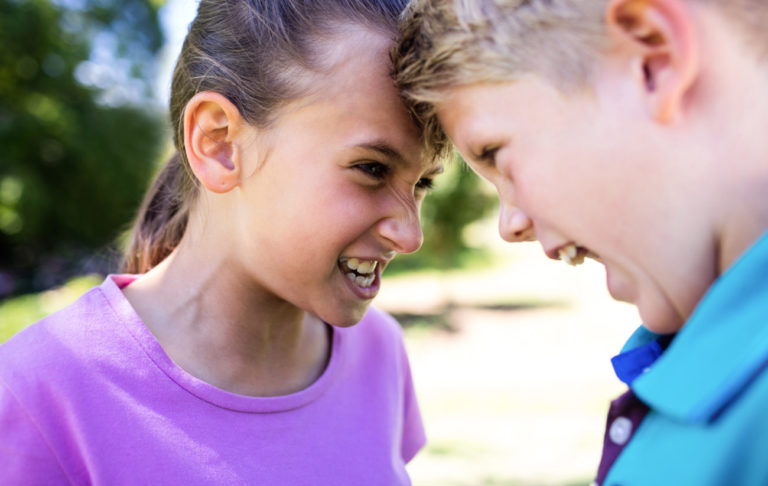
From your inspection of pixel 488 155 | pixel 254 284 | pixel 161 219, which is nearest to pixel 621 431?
pixel 488 155

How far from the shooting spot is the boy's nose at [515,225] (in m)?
1.51

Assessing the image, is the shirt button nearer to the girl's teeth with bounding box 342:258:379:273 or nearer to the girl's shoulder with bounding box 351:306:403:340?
the girl's teeth with bounding box 342:258:379:273

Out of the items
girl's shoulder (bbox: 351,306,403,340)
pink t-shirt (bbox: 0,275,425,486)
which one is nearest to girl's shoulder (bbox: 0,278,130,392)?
pink t-shirt (bbox: 0,275,425,486)

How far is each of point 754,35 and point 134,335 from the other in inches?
60.7

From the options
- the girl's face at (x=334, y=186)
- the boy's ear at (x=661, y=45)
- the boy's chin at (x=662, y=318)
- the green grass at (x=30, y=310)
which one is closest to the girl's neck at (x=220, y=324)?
the girl's face at (x=334, y=186)

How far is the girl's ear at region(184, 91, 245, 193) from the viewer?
194 cm

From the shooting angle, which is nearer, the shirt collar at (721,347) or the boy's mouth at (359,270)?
the shirt collar at (721,347)

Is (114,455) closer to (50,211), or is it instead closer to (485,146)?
(485,146)

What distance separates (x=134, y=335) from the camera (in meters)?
1.83

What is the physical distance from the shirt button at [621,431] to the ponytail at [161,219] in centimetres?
144

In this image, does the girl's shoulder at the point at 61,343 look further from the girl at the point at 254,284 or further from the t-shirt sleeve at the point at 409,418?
the t-shirt sleeve at the point at 409,418

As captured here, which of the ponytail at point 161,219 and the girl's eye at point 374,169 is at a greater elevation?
the girl's eye at point 374,169

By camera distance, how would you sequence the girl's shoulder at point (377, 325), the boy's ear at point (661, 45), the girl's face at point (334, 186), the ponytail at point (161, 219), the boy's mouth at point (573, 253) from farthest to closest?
1. the girl's shoulder at point (377, 325)
2. the ponytail at point (161, 219)
3. the girl's face at point (334, 186)
4. the boy's mouth at point (573, 253)
5. the boy's ear at point (661, 45)

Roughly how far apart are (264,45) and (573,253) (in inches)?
41.3
